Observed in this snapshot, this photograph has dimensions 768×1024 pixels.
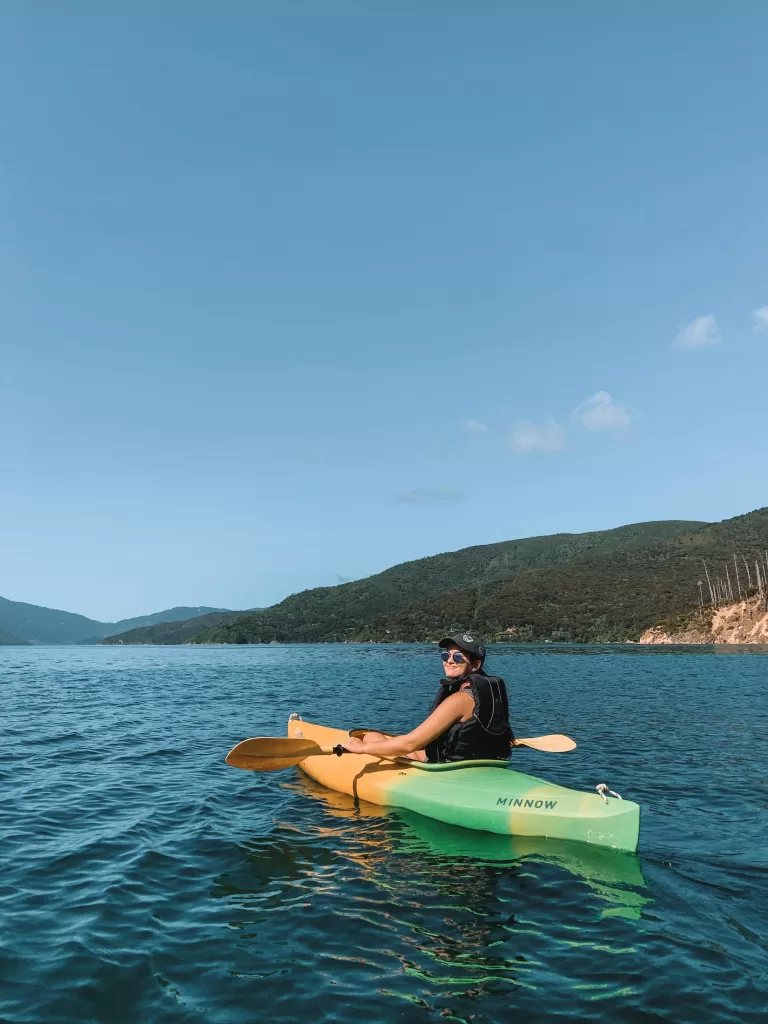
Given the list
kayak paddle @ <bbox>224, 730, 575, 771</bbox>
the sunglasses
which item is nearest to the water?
kayak paddle @ <bbox>224, 730, 575, 771</bbox>

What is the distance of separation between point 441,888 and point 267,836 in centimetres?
327

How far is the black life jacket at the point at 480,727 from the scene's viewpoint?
9.95 m

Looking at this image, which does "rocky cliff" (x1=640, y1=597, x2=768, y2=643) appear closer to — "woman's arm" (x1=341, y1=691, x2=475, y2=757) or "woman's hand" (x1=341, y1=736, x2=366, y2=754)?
"woman's hand" (x1=341, y1=736, x2=366, y2=754)

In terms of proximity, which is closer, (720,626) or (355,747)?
(355,747)

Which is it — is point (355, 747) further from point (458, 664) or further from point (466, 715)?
point (458, 664)

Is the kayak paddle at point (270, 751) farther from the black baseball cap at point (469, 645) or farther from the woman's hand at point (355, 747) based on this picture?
the black baseball cap at point (469, 645)

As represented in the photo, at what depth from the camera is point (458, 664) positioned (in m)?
10.3

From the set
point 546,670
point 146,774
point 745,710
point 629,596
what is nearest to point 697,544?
point 629,596

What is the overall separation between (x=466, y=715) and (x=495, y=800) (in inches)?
50.5

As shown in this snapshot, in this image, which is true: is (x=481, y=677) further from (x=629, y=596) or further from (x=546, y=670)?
(x=629, y=596)

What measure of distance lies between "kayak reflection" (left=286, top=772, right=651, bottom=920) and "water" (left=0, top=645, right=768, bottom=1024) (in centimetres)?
4

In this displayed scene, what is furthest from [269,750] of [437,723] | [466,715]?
[466,715]

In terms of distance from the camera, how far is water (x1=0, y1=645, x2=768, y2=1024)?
18.1ft

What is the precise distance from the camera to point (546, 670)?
4925cm
